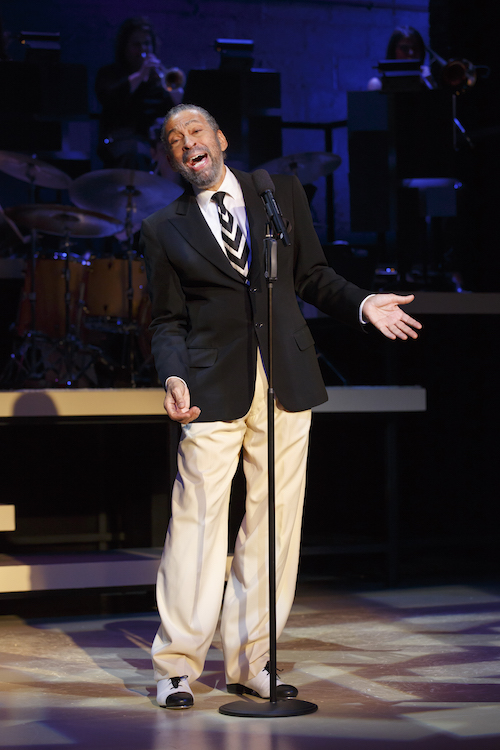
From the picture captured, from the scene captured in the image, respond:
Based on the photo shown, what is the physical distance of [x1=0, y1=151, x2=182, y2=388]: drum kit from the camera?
589 cm

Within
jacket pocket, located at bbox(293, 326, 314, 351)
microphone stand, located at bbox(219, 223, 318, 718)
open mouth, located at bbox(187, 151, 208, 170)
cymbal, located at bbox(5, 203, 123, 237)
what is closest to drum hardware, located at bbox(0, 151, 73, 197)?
cymbal, located at bbox(5, 203, 123, 237)

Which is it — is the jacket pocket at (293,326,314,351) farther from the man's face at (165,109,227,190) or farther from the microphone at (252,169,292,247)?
the man's face at (165,109,227,190)

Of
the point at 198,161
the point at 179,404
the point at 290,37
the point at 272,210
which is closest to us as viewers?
the point at 272,210

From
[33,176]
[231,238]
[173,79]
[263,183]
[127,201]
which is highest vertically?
[173,79]

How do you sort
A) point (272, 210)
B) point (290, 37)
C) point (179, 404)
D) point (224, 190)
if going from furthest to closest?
1. point (290, 37)
2. point (224, 190)
3. point (179, 404)
4. point (272, 210)

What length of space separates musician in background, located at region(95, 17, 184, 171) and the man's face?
4304 mm

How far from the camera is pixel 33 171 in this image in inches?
239

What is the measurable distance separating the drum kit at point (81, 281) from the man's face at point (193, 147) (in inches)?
130

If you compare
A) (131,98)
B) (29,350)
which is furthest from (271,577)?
(131,98)

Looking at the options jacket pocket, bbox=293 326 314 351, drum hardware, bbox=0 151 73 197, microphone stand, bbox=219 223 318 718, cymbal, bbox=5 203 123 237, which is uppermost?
drum hardware, bbox=0 151 73 197

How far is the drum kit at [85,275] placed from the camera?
19.3ft

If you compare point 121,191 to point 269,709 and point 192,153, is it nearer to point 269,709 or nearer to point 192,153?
point 192,153

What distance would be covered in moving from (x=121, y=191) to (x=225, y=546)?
3914mm

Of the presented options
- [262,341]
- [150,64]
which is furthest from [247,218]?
[150,64]
